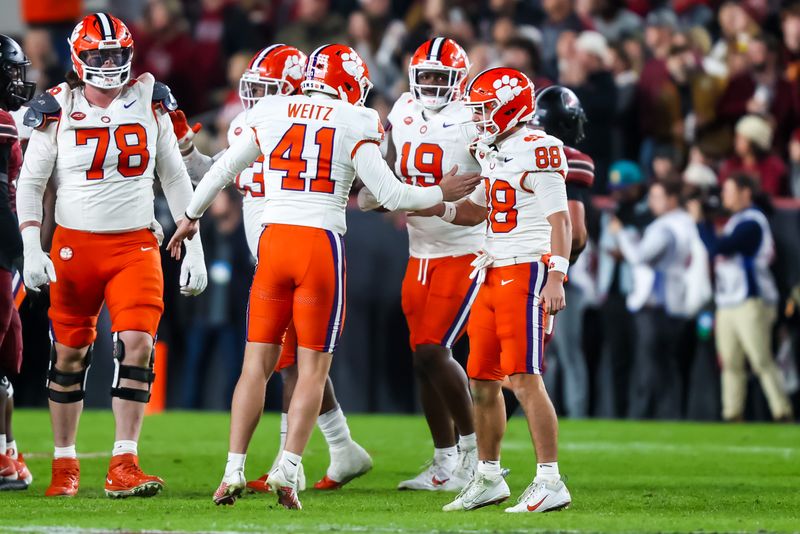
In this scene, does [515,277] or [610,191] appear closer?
[515,277]

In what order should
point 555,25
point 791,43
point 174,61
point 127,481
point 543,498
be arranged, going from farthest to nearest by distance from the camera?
point 174,61 → point 555,25 → point 791,43 → point 127,481 → point 543,498

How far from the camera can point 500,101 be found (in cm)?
652

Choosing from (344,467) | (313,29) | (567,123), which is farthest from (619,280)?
(344,467)

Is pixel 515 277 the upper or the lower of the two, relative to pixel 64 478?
upper

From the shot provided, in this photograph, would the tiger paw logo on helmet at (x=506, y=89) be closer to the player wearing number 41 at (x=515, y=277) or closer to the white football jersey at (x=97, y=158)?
the player wearing number 41 at (x=515, y=277)

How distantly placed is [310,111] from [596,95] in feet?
23.7

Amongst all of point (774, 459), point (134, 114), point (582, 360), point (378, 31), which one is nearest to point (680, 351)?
point (582, 360)

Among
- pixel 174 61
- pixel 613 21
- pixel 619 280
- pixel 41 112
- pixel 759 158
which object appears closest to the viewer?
pixel 41 112

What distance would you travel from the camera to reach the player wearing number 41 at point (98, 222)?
698cm

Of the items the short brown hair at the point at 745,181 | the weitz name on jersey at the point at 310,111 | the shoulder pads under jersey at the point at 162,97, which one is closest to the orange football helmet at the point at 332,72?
the weitz name on jersey at the point at 310,111

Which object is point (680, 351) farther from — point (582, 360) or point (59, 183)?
point (59, 183)

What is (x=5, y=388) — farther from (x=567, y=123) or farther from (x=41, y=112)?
(x=567, y=123)

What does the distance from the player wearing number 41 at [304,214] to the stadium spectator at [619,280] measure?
6.52m

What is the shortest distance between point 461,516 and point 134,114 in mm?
2492
